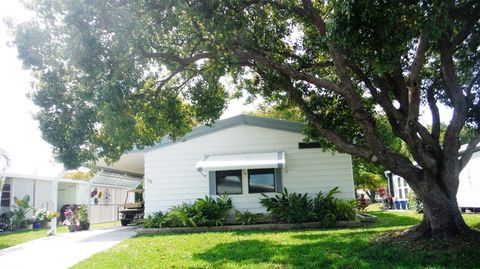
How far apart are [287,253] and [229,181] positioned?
23.0ft

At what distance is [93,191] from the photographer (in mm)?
20938

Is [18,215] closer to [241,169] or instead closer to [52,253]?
[52,253]

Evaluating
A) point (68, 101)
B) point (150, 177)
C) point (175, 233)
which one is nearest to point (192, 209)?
point (175, 233)

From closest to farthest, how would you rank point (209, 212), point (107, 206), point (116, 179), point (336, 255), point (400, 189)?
point (336, 255)
point (209, 212)
point (116, 179)
point (107, 206)
point (400, 189)

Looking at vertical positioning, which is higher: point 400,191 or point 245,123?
point 245,123

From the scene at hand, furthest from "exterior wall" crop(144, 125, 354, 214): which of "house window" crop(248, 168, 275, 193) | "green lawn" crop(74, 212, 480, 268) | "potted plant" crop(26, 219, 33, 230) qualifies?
"potted plant" crop(26, 219, 33, 230)

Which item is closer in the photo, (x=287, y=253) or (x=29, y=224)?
(x=287, y=253)

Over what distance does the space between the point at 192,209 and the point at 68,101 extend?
6392mm

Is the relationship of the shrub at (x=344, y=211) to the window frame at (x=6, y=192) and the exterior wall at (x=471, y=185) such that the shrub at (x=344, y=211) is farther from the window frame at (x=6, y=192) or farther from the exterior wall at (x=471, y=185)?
the window frame at (x=6, y=192)

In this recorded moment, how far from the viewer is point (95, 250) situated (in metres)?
10.5

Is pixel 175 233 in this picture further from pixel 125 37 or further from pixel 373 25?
pixel 373 25

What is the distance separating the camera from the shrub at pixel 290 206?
1363cm

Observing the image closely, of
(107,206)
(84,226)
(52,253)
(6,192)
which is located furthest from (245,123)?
(6,192)

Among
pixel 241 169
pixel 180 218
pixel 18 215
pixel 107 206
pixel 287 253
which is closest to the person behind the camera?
pixel 287 253
